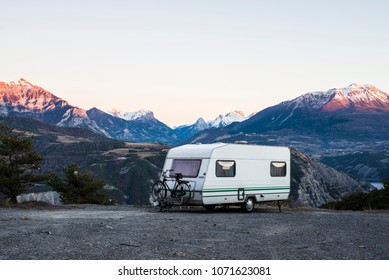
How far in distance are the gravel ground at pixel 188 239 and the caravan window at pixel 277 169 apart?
6.86 meters

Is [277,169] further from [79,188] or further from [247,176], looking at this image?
[79,188]

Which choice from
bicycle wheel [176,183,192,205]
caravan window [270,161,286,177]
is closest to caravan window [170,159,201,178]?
bicycle wheel [176,183,192,205]

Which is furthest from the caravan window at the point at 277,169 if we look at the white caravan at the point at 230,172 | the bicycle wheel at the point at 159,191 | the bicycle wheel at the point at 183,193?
the bicycle wheel at the point at 159,191

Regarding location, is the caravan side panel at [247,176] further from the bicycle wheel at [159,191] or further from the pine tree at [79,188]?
the pine tree at [79,188]

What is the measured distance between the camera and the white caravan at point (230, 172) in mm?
22750

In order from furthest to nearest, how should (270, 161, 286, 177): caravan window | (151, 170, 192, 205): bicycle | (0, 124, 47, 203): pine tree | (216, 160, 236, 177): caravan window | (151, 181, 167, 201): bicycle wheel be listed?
(0, 124, 47, 203): pine tree, (270, 161, 286, 177): caravan window, (151, 181, 167, 201): bicycle wheel, (216, 160, 236, 177): caravan window, (151, 170, 192, 205): bicycle

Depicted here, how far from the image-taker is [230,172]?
932 inches

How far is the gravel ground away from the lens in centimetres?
1145

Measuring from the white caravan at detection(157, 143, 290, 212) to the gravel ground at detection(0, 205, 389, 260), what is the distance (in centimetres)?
348

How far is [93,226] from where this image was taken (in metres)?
15.9

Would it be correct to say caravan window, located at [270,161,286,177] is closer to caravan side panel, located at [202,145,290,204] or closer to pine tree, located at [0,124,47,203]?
caravan side panel, located at [202,145,290,204]

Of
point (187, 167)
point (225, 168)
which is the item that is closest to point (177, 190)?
point (187, 167)

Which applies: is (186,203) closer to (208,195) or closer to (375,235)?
(208,195)

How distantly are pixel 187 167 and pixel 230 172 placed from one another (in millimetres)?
2239
